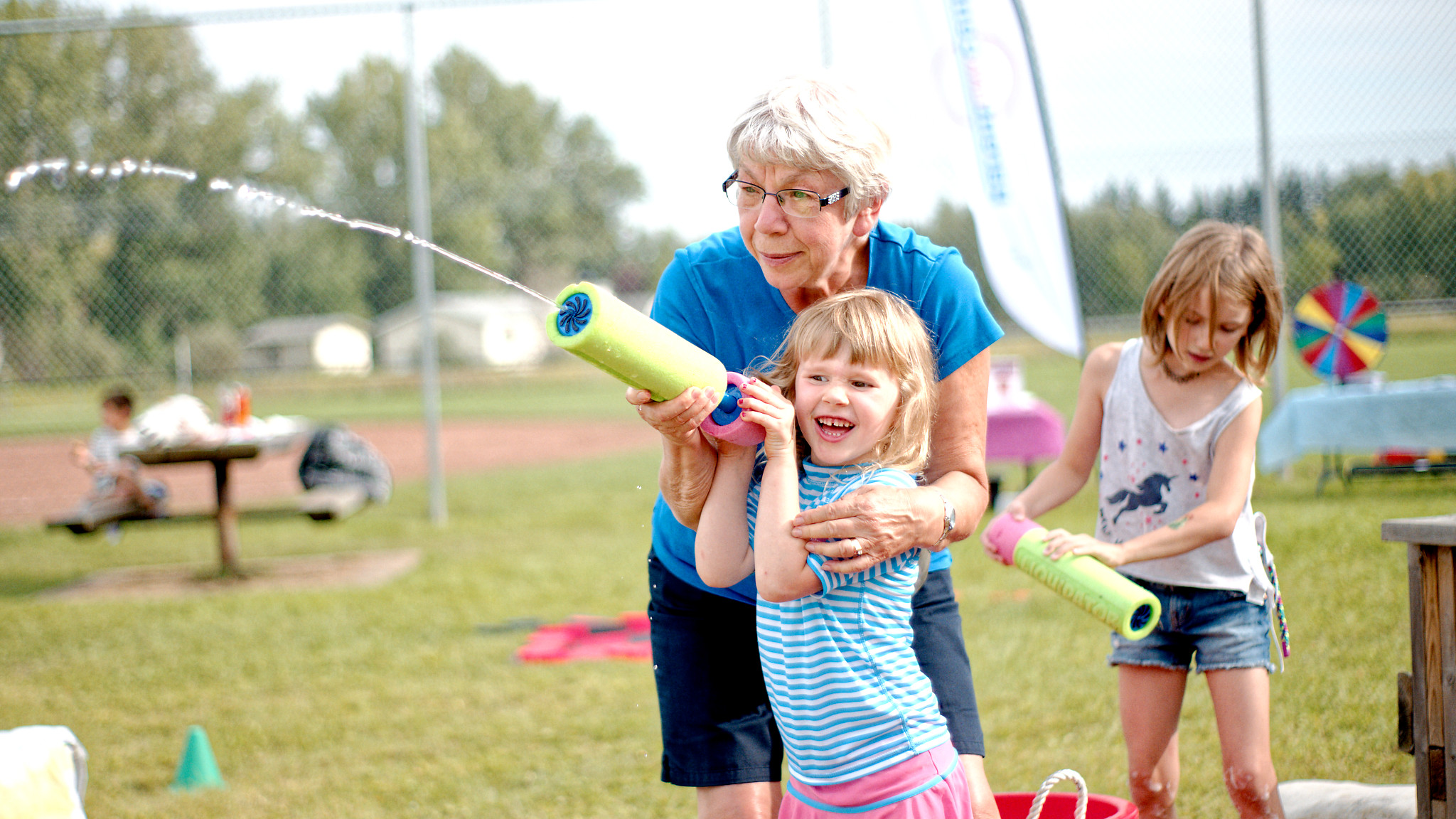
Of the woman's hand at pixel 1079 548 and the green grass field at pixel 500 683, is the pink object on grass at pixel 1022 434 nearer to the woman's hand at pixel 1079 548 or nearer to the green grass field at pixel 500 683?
the green grass field at pixel 500 683

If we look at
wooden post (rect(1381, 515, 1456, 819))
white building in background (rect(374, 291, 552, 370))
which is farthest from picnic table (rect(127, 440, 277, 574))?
wooden post (rect(1381, 515, 1456, 819))

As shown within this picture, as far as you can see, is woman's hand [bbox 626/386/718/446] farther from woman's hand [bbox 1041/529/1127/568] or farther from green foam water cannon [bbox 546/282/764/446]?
woman's hand [bbox 1041/529/1127/568]

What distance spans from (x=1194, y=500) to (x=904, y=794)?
4.34ft

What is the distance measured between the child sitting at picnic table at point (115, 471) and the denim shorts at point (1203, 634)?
22.1ft

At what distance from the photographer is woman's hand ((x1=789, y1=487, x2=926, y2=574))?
5.95ft

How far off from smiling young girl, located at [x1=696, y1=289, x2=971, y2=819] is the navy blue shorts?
19 cm

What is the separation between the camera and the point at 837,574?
190 centimetres

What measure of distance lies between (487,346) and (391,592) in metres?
6.50

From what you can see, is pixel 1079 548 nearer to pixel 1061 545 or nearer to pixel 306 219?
pixel 1061 545

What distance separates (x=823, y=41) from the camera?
304 inches

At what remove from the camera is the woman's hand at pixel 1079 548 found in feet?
7.52

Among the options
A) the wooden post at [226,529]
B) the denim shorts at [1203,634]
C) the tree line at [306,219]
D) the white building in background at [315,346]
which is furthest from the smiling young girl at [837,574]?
the white building in background at [315,346]

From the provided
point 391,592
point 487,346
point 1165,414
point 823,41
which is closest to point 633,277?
point 487,346

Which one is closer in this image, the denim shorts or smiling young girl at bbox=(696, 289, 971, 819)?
smiling young girl at bbox=(696, 289, 971, 819)
